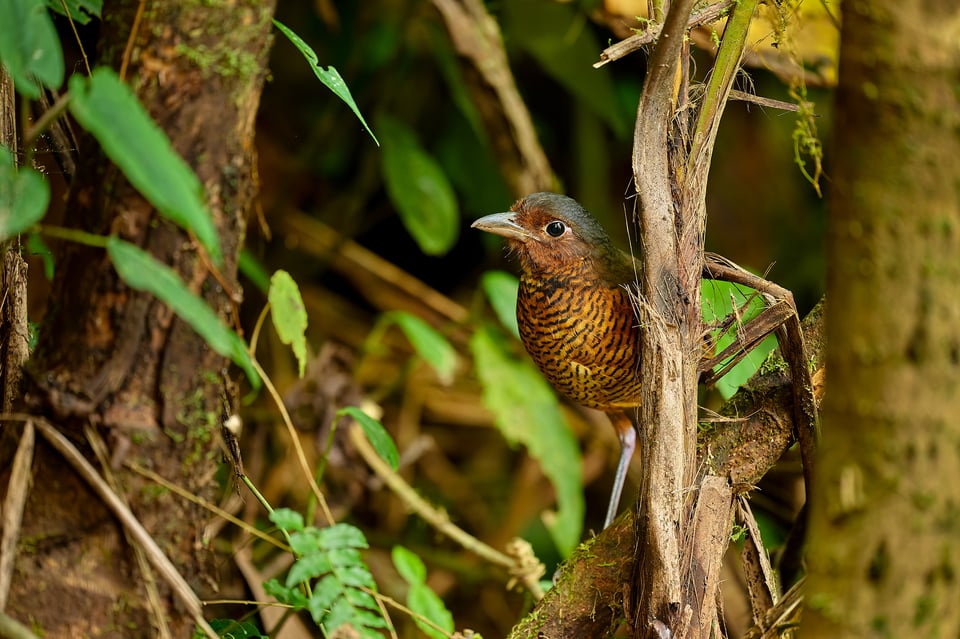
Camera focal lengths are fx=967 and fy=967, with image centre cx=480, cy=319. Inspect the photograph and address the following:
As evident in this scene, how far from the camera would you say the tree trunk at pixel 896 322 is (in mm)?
1161

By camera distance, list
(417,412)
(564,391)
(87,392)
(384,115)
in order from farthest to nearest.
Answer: (417,412) < (384,115) < (564,391) < (87,392)

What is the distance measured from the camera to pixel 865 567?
1.22 meters

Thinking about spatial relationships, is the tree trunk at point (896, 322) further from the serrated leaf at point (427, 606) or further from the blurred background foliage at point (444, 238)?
the blurred background foliage at point (444, 238)

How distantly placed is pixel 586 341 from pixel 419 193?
2261 millimetres

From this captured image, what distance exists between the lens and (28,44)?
1.15m

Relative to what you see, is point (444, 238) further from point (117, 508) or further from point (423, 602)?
point (117, 508)

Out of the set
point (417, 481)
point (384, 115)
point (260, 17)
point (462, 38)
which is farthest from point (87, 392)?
point (417, 481)

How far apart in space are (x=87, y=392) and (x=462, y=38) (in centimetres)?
294

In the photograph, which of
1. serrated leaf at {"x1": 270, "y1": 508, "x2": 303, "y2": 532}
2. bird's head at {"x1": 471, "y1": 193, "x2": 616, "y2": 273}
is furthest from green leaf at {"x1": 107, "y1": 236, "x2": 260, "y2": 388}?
bird's head at {"x1": 471, "y1": 193, "x2": 616, "y2": 273}

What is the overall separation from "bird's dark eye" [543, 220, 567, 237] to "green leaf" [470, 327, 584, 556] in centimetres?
123

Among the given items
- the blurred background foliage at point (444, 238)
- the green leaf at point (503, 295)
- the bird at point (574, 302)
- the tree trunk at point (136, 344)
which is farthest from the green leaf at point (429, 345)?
the tree trunk at point (136, 344)

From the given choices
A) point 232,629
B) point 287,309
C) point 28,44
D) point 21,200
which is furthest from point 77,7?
point 232,629

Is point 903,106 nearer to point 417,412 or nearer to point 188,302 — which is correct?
point 188,302

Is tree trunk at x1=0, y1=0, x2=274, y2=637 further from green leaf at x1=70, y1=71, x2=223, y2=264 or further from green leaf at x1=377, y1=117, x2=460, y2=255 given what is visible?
green leaf at x1=377, y1=117, x2=460, y2=255
